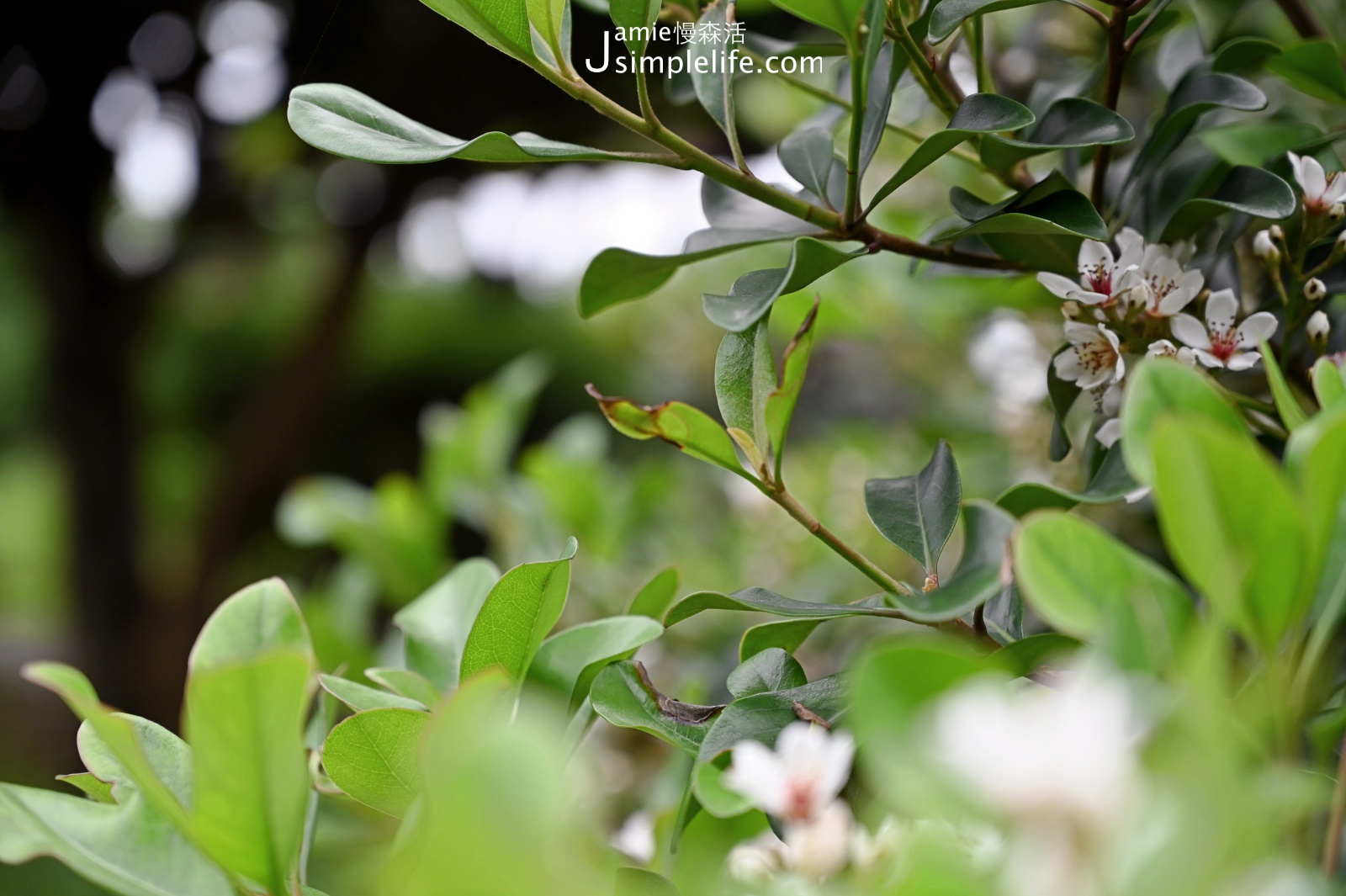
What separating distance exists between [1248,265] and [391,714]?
481 millimetres

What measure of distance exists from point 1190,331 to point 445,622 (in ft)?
0.88

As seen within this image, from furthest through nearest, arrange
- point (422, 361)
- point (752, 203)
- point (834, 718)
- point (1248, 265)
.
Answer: point (422, 361), point (1248, 265), point (752, 203), point (834, 718)

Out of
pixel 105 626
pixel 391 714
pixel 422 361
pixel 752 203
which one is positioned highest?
pixel 752 203

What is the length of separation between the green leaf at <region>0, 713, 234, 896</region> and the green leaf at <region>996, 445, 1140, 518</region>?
211 mm

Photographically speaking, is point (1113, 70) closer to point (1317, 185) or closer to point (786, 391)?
point (1317, 185)

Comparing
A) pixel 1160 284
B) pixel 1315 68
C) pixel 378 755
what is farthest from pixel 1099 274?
pixel 378 755

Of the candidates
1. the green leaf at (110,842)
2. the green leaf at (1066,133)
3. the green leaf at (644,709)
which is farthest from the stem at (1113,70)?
the green leaf at (110,842)

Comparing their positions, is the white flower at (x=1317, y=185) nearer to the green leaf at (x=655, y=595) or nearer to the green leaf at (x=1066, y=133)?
the green leaf at (x=1066, y=133)

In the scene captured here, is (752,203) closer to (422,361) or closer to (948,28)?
(948,28)

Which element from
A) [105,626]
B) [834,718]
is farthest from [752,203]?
[105,626]

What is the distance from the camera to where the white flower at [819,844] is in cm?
15

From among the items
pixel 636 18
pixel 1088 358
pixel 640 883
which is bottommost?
pixel 640 883

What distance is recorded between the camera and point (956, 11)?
0.89 feet

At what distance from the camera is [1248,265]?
477 millimetres
